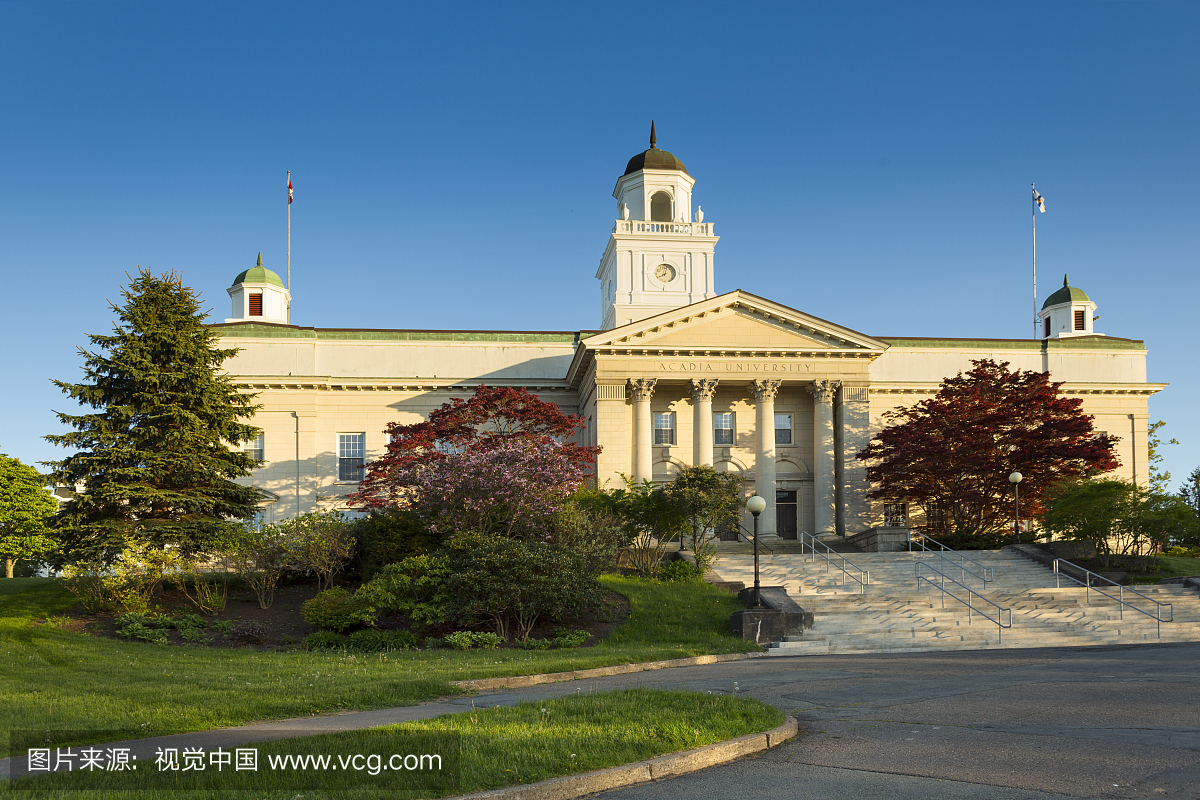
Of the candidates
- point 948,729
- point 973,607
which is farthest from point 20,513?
point 948,729

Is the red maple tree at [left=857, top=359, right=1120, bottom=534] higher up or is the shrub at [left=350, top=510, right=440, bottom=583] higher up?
the red maple tree at [left=857, top=359, right=1120, bottom=534]

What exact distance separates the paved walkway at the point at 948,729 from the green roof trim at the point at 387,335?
112 ft

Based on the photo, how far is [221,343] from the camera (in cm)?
4478

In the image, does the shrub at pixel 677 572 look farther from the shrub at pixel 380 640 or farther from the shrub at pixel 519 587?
the shrub at pixel 380 640

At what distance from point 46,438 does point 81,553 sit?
3.32 meters

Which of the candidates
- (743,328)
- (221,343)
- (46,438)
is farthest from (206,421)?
(743,328)

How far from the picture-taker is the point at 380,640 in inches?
822

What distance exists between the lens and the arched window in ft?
180

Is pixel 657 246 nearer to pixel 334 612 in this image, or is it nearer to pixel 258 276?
pixel 258 276

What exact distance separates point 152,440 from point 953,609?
22.5 m

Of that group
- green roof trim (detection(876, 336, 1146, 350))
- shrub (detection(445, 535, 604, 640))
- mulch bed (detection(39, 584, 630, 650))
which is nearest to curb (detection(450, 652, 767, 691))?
mulch bed (detection(39, 584, 630, 650))

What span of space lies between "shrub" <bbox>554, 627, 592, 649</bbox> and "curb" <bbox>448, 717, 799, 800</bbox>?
11802 millimetres

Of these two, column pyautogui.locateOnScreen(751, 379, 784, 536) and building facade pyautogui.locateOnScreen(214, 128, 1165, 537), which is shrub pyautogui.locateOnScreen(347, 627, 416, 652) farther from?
column pyautogui.locateOnScreen(751, 379, 784, 536)

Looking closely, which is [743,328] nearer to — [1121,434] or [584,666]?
[1121,434]
